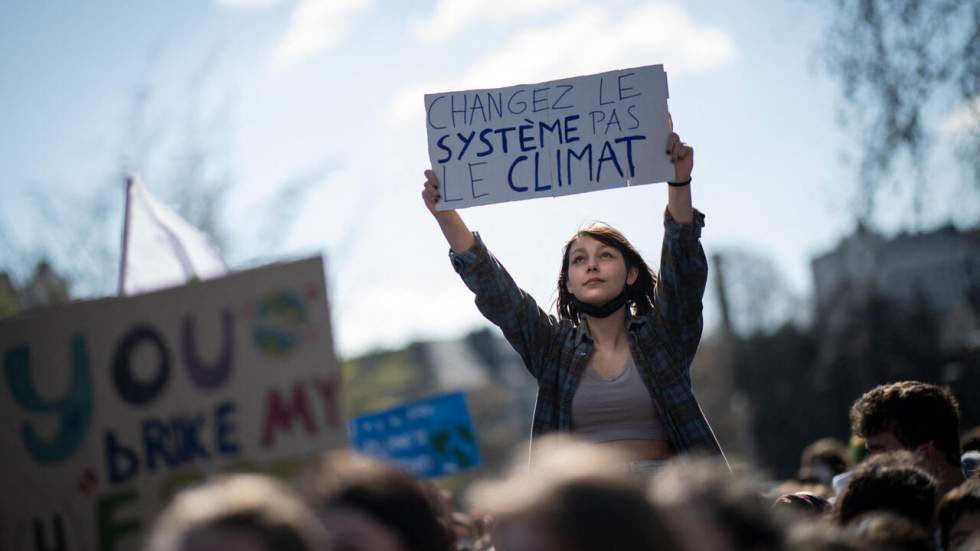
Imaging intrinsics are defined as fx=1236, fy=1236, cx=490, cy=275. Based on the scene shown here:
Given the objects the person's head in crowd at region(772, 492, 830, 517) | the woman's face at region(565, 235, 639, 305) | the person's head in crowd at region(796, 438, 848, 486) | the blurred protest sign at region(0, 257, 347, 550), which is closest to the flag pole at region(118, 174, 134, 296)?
the blurred protest sign at region(0, 257, 347, 550)

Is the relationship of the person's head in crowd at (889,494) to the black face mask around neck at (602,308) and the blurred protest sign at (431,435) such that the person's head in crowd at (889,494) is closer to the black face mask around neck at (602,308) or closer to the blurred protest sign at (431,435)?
the black face mask around neck at (602,308)

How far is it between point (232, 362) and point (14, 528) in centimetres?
86

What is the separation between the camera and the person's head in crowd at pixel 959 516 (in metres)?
3.09

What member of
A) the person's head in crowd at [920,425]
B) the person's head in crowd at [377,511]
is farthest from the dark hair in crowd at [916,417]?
the person's head in crowd at [377,511]

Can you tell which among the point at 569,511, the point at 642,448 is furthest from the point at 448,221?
the point at 569,511

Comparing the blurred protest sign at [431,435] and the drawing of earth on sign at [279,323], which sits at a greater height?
the drawing of earth on sign at [279,323]

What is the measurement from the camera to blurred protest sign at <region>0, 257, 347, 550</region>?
11.4 ft

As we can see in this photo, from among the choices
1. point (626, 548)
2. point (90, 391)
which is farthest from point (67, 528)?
point (626, 548)

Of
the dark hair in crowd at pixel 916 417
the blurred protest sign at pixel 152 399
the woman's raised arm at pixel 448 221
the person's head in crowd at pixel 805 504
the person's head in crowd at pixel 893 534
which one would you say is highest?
the woman's raised arm at pixel 448 221

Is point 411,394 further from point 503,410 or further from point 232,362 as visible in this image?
point 232,362

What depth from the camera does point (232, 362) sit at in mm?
3561

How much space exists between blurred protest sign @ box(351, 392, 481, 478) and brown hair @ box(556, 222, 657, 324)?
18.6 feet

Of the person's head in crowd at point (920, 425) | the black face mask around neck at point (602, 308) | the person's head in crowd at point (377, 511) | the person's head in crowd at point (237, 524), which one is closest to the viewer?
the person's head in crowd at point (237, 524)

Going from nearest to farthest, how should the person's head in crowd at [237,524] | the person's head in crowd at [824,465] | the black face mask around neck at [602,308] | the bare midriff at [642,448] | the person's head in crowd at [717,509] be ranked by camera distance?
1. the person's head in crowd at [237,524]
2. the person's head in crowd at [717,509]
3. the bare midriff at [642,448]
4. the black face mask around neck at [602,308]
5. the person's head in crowd at [824,465]
